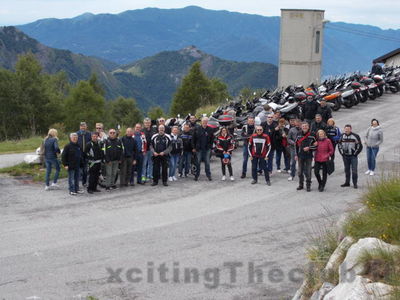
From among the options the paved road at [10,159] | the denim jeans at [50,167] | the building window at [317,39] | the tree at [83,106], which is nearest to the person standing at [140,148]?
the denim jeans at [50,167]

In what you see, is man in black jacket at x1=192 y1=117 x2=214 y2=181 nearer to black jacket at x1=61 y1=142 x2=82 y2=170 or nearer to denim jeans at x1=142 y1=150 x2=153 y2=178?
denim jeans at x1=142 y1=150 x2=153 y2=178

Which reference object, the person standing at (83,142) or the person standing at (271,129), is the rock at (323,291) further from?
the person standing at (271,129)

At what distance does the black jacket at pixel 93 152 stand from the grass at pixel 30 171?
1.80 meters

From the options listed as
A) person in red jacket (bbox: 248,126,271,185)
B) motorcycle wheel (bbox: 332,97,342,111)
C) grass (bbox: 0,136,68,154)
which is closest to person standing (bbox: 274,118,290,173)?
person in red jacket (bbox: 248,126,271,185)

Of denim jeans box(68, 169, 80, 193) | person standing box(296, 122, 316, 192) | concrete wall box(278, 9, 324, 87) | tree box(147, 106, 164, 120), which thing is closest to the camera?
denim jeans box(68, 169, 80, 193)

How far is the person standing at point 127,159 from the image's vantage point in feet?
45.9

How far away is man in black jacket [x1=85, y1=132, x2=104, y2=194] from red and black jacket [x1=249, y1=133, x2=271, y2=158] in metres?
3.77

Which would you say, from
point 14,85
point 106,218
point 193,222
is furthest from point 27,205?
point 14,85

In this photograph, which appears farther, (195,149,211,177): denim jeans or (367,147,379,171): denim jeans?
(195,149,211,177): denim jeans

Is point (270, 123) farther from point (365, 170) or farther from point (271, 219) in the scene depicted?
point (271, 219)

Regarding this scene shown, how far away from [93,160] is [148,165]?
170 cm

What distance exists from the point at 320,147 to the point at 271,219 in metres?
2.99

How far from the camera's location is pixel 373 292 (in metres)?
5.55

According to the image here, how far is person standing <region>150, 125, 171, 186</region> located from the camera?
1417cm
